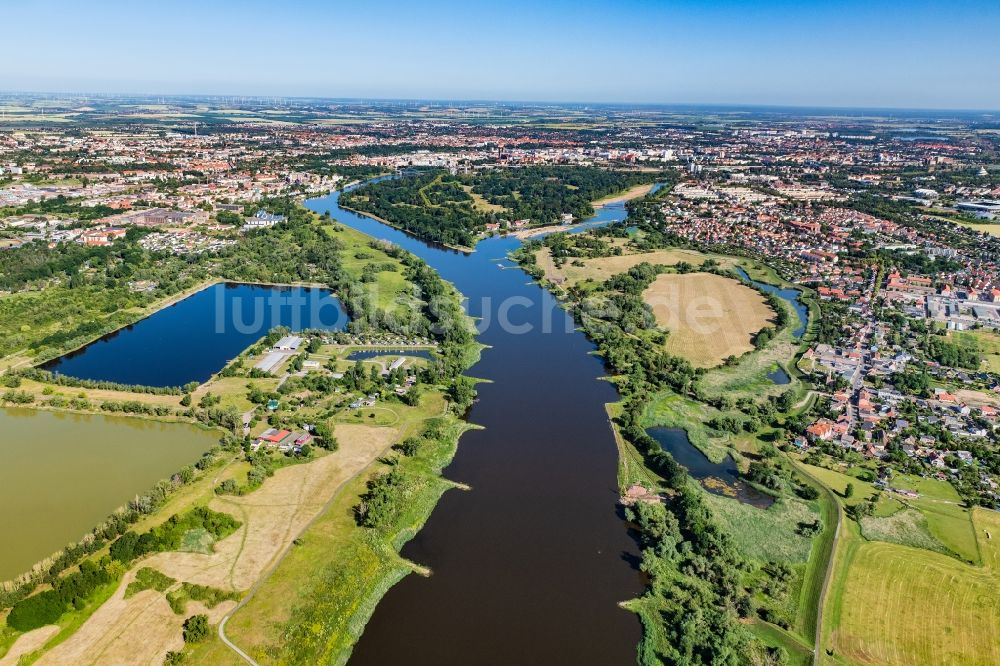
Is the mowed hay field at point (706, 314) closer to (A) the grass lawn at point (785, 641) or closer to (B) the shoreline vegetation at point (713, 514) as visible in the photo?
(B) the shoreline vegetation at point (713, 514)

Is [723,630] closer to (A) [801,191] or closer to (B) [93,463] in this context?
(B) [93,463]

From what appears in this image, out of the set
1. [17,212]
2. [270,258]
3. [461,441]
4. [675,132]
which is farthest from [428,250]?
[675,132]

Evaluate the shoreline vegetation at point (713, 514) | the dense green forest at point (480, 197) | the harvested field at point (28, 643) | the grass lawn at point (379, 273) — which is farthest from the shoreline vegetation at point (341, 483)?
the dense green forest at point (480, 197)

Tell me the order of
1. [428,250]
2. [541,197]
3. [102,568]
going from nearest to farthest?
[102,568] → [428,250] → [541,197]

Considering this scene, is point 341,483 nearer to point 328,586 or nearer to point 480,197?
point 328,586

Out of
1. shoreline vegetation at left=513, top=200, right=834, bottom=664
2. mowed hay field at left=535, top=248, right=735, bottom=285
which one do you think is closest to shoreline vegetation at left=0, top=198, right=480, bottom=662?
shoreline vegetation at left=513, top=200, right=834, bottom=664

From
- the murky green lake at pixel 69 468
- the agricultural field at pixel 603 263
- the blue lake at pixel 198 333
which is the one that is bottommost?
the murky green lake at pixel 69 468
